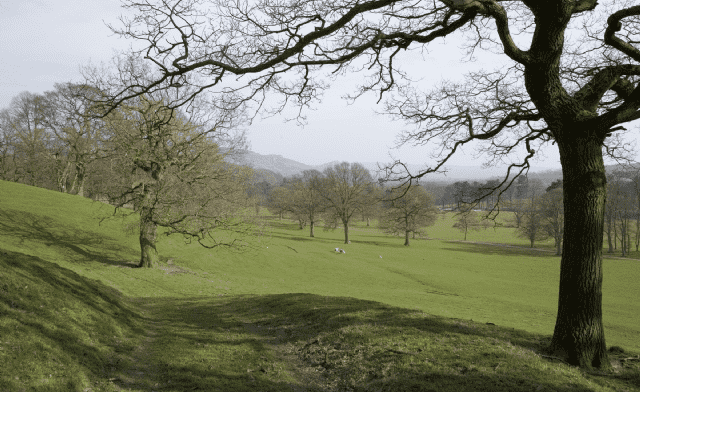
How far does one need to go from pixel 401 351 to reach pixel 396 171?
526 centimetres

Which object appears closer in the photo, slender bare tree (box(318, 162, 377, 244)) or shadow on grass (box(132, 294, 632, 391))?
shadow on grass (box(132, 294, 632, 391))

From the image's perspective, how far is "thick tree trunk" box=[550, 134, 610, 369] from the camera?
23.2ft

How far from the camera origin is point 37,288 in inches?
320

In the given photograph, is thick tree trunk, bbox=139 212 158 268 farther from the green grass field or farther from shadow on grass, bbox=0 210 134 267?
shadow on grass, bbox=0 210 134 267

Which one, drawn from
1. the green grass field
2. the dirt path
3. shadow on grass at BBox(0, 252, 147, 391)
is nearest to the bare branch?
the green grass field

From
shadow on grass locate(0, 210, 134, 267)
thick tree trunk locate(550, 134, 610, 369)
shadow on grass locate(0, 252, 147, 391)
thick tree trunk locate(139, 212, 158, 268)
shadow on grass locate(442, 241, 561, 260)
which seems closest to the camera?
shadow on grass locate(0, 252, 147, 391)

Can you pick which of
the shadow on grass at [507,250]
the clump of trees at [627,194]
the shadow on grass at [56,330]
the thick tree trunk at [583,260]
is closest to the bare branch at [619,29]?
the thick tree trunk at [583,260]

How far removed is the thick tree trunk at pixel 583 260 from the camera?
708 cm

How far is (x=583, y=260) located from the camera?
7.11 meters

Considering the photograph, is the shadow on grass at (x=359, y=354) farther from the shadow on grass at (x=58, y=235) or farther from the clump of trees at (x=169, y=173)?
the shadow on grass at (x=58, y=235)

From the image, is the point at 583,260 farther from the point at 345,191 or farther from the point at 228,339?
the point at 345,191

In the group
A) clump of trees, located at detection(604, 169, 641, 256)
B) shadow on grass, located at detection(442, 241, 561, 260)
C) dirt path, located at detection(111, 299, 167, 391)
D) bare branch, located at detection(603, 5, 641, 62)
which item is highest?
bare branch, located at detection(603, 5, 641, 62)

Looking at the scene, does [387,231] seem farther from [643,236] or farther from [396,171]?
[643,236]

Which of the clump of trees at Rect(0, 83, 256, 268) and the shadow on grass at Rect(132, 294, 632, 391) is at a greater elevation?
the clump of trees at Rect(0, 83, 256, 268)
